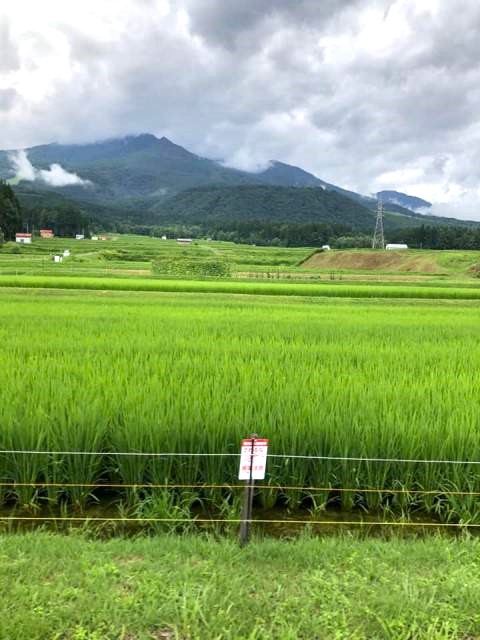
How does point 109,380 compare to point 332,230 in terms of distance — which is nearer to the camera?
point 109,380

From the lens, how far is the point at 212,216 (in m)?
181

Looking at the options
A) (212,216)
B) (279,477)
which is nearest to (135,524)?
(279,477)

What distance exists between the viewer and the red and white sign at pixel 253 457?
8.72 ft

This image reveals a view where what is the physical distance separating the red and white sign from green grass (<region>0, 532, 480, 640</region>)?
0.45 m

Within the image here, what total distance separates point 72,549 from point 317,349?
5.27 meters

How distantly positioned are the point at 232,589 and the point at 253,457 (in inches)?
25.8

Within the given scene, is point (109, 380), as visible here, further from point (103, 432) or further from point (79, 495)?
point (79, 495)

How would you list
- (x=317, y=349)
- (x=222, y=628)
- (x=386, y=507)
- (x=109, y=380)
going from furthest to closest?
(x=317, y=349), (x=109, y=380), (x=386, y=507), (x=222, y=628)

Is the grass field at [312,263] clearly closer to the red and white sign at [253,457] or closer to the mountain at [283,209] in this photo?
the red and white sign at [253,457]

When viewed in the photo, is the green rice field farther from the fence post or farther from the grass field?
the grass field

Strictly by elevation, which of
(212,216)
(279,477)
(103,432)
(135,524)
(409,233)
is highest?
(212,216)

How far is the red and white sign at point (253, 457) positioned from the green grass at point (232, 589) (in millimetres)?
450

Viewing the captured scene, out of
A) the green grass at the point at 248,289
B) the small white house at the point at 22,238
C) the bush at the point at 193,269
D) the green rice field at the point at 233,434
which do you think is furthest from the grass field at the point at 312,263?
the green rice field at the point at 233,434

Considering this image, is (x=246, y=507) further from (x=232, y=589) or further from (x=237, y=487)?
(x=237, y=487)
